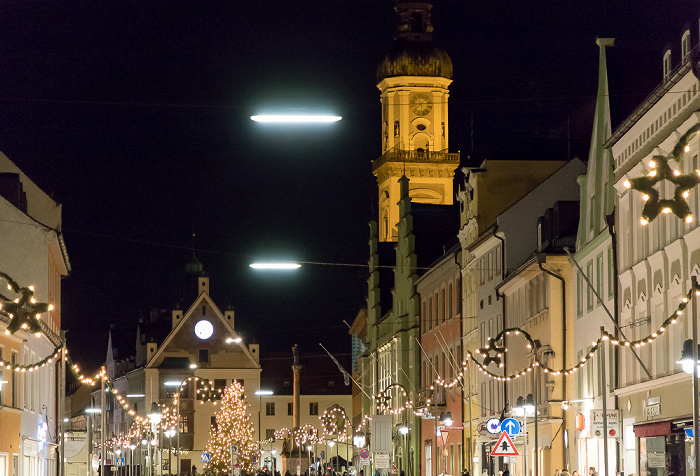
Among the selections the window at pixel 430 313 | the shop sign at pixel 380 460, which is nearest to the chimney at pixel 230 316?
the window at pixel 430 313

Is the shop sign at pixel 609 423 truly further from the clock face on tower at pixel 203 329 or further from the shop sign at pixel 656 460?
the clock face on tower at pixel 203 329

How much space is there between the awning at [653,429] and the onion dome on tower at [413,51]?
80728 mm

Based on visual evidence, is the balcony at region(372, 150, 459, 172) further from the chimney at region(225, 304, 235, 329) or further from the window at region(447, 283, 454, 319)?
the window at region(447, 283, 454, 319)

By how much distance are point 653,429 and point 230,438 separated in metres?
72.6

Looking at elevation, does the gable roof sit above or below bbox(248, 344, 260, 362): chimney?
above

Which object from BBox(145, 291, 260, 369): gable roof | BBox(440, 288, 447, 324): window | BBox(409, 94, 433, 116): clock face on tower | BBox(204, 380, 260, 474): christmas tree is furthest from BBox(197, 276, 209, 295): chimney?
BBox(440, 288, 447, 324): window

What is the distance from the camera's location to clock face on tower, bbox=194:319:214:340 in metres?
137

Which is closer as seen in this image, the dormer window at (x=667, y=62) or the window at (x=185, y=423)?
the dormer window at (x=667, y=62)

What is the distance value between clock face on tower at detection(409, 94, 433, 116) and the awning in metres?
79.8

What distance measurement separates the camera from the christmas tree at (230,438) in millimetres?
105125

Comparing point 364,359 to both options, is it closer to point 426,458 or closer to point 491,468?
point 426,458

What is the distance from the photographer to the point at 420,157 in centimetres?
11369

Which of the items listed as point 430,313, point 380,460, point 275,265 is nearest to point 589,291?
point 380,460

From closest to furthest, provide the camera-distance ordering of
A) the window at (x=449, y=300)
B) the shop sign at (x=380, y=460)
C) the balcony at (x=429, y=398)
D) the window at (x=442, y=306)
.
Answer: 1. the shop sign at (x=380, y=460)
2. the window at (x=449, y=300)
3. the balcony at (x=429, y=398)
4. the window at (x=442, y=306)
